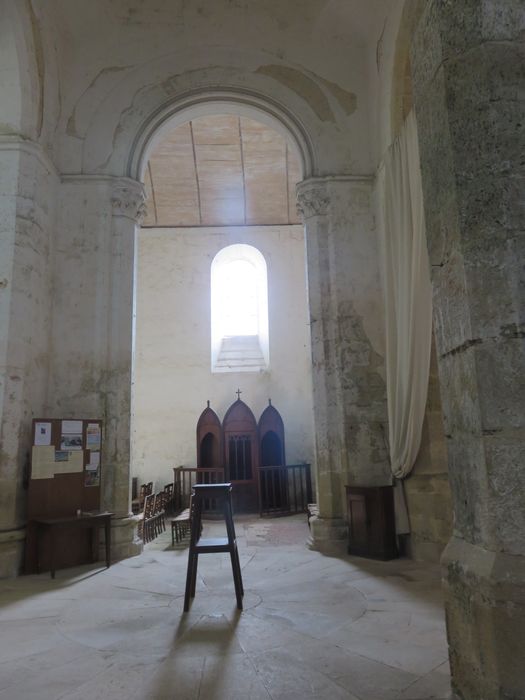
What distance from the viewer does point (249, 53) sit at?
6.60 meters

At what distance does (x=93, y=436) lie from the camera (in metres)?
5.43

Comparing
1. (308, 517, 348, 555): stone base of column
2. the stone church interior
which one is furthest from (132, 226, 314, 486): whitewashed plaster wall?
(308, 517, 348, 555): stone base of column

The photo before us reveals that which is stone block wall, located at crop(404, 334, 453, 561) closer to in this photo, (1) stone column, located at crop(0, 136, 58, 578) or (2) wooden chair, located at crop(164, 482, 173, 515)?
(1) stone column, located at crop(0, 136, 58, 578)

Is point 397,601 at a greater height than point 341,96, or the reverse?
point 341,96

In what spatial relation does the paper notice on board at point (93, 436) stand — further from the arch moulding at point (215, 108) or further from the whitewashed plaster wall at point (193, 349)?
the whitewashed plaster wall at point (193, 349)

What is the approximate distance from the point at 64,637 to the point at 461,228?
3190 millimetres

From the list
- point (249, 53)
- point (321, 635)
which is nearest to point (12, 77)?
point (249, 53)

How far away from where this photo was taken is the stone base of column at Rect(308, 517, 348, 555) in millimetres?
5441

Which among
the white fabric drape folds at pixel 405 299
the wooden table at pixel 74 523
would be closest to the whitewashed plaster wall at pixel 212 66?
the white fabric drape folds at pixel 405 299

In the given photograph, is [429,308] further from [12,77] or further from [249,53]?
[12,77]

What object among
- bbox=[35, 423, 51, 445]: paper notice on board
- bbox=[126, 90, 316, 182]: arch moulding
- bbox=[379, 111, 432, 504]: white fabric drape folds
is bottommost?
bbox=[35, 423, 51, 445]: paper notice on board

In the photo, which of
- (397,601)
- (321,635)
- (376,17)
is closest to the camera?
(321,635)

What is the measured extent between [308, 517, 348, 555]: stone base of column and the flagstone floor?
54 centimetres

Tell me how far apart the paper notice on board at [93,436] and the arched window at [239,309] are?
16.1 feet
